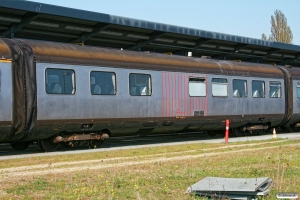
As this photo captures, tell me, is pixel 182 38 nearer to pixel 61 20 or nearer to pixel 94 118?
pixel 61 20

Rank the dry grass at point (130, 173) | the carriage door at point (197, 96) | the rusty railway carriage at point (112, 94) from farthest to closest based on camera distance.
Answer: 1. the carriage door at point (197, 96)
2. the rusty railway carriage at point (112, 94)
3. the dry grass at point (130, 173)

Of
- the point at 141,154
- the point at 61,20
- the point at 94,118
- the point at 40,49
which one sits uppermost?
the point at 61,20

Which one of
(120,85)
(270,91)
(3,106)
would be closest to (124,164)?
(3,106)

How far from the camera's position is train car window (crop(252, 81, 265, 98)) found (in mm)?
25053

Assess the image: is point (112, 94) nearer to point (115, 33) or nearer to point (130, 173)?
point (115, 33)

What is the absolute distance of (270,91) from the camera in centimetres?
2611

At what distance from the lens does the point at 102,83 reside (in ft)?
59.6

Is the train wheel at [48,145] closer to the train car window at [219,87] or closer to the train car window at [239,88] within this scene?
the train car window at [219,87]

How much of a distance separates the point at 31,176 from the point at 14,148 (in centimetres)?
809

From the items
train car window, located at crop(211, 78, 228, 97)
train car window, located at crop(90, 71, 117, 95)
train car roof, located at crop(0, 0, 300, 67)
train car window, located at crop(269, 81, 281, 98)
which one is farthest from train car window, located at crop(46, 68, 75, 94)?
train car window, located at crop(269, 81, 281, 98)

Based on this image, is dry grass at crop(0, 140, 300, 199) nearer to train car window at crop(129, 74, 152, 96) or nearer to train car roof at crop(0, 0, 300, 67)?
train car window at crop(129, 74, 152, 96)

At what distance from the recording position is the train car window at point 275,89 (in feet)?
86.0

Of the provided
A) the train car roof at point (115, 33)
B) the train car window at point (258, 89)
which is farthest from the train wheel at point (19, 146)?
the train car window at point (258, 89)

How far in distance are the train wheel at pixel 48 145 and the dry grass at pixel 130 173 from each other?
2.45m
